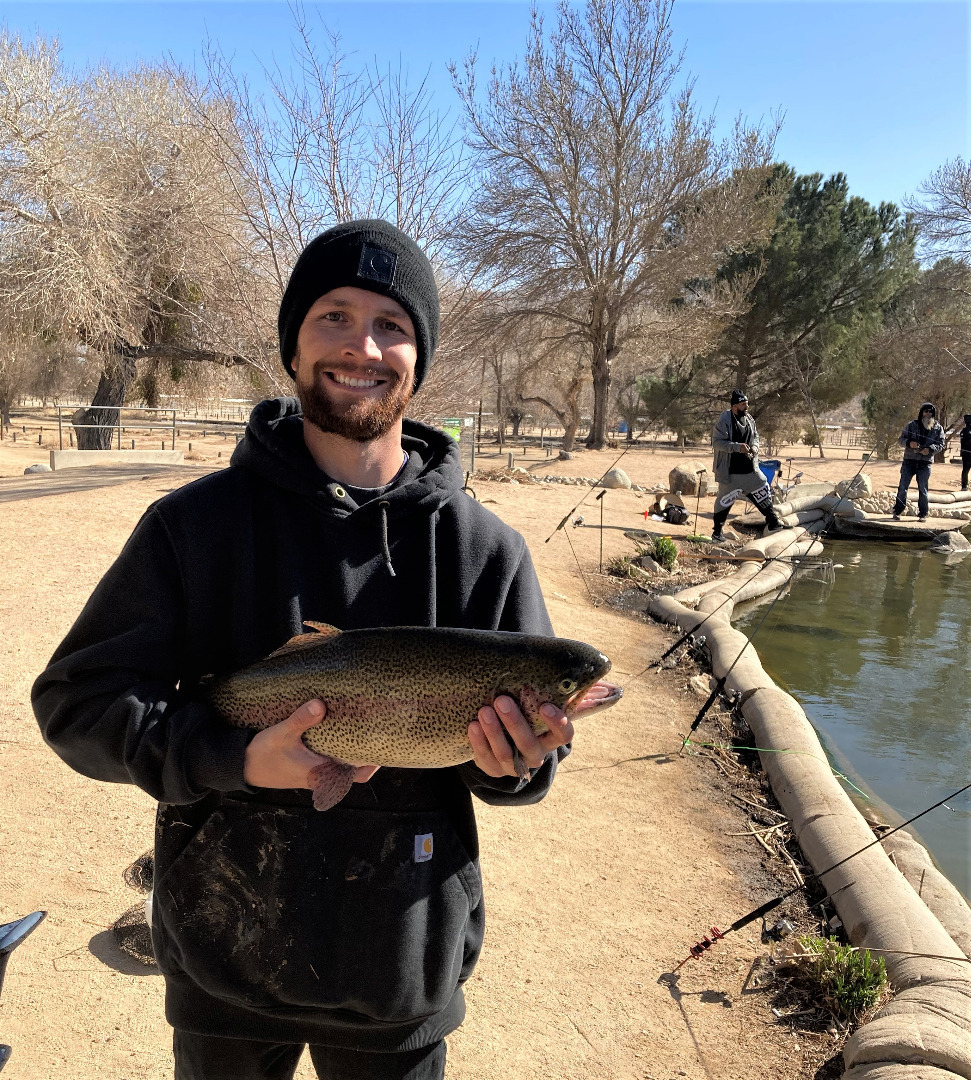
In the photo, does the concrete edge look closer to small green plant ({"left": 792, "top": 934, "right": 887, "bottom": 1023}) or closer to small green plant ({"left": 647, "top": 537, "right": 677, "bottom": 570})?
small green plant ({"left": 792, "top": 934, "right": 887, "bottom": 1023})

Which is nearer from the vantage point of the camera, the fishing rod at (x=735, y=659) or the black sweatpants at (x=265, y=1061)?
the black sweatpants at (x=265, y=1061)

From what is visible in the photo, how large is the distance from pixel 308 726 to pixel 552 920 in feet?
11.0

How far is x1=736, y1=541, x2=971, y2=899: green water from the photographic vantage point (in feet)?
23.2

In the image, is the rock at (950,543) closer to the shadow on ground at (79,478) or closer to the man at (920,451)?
the man at (920,451)

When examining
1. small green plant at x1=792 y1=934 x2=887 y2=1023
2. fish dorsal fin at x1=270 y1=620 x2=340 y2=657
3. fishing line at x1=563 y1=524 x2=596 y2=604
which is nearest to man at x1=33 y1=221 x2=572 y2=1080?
fish dorsal fin at x1=270 y1=620 x2=340 y2=657

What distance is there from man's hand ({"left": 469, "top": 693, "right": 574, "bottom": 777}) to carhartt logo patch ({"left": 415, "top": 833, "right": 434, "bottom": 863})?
10.2 inches

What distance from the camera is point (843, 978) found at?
3.90 metres

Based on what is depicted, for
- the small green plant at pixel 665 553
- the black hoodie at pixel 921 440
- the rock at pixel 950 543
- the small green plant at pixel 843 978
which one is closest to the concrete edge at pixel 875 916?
the small green plant at pixel 843 978

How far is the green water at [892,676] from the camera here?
7074mm

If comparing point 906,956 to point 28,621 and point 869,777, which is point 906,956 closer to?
point 869,777

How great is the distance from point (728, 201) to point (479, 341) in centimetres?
969

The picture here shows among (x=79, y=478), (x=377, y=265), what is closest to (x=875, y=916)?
(x=377, y=265)

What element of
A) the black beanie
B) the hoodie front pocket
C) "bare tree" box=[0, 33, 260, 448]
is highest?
"bare tree" box=[0, 33, 260, 448]

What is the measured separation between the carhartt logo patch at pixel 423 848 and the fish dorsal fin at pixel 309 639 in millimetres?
465
